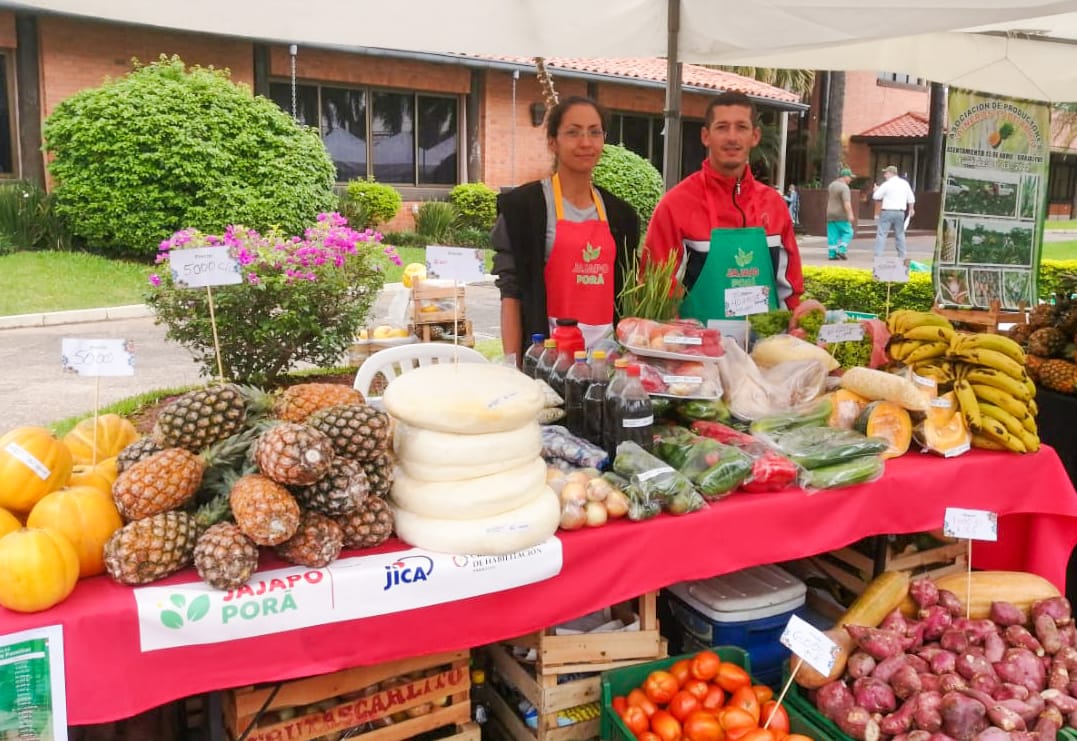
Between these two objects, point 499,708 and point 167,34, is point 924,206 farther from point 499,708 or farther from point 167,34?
point 499,708

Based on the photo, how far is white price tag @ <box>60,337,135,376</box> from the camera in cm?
196

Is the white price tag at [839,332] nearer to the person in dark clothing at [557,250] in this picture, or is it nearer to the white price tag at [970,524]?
the white price tag at [970,524]

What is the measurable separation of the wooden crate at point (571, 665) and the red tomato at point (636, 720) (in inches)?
7.7

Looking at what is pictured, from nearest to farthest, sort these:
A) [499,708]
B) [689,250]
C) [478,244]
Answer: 1. [499,708]
2. [689,250]
3. [478,244]

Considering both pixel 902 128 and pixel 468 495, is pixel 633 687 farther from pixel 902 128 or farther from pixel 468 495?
pixel 902 128

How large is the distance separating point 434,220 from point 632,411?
13.7 m

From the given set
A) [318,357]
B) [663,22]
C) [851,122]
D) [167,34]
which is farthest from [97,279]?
[851,122]

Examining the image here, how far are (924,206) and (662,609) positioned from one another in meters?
25.0

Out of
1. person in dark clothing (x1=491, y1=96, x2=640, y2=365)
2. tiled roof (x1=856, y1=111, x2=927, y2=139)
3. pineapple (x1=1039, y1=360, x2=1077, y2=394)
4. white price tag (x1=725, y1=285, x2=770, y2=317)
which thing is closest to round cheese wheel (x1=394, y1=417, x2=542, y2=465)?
white price tag (x1=725, y1=285, x2=770, y2=317)

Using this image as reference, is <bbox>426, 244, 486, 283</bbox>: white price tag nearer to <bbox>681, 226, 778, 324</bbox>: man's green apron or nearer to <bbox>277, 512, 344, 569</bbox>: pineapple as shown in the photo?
<bbox>277, 512, 344, 569</bbox>: pineapple

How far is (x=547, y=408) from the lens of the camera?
2.61 meters

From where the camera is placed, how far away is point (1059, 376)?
3.85 m

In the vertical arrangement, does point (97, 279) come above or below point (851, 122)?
below

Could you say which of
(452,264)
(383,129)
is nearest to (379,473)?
(452,264)
